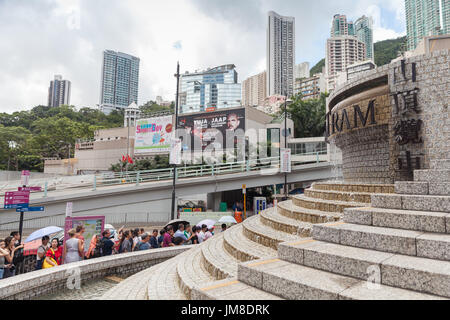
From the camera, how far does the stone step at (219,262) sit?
12.3 ft

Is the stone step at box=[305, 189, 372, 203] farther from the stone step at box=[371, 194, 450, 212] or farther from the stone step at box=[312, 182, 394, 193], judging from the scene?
the stone step at box=[371, 194, 450, 212]

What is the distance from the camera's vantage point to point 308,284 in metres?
2.46

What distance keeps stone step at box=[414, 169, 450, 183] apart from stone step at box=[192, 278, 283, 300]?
3453mm

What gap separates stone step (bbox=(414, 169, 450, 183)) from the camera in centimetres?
416

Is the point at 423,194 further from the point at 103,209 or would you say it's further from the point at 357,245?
the point at 103,209

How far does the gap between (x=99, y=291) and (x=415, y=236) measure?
226 inches

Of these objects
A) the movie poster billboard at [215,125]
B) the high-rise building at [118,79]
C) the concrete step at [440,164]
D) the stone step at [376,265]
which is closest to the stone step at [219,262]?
the stone step at [376,265]

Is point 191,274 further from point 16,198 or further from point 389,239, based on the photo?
point 16,198

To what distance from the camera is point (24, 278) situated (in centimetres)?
485

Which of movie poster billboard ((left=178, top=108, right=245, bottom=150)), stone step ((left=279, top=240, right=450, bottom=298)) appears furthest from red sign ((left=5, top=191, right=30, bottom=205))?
movie poster billboard ((left=178, top=108, right=245, bottom=150))

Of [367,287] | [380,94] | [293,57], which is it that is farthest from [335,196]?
[293,57]

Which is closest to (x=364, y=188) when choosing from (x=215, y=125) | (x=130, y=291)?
(x=130, y=291)

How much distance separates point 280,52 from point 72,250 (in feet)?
564
